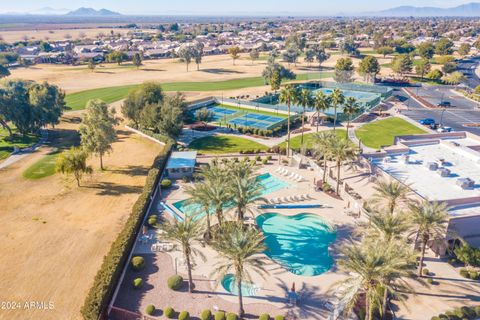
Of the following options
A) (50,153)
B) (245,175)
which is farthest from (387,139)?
(50,153)

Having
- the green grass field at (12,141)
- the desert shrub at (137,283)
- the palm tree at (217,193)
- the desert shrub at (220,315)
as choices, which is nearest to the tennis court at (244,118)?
the green grass field at (12,141)

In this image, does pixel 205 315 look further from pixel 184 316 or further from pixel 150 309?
pixel 150 309

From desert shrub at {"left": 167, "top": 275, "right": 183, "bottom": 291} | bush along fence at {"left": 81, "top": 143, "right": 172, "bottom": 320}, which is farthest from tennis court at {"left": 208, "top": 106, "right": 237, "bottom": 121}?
desert shrub at {"left": 167, "top": 275, "right": 183, "bottom": 291}

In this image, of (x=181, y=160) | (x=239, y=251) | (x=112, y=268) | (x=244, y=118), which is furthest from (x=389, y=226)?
(x=244, y=118)

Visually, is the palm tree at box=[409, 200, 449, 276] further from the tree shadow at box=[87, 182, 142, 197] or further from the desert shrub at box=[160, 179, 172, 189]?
the tree shadow at box=[87, 182, 142, 197]

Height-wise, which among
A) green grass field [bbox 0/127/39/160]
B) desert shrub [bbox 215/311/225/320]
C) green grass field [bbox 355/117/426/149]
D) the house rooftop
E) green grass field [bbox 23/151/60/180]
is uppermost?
green grass field [bbox 355/117/426/149]
